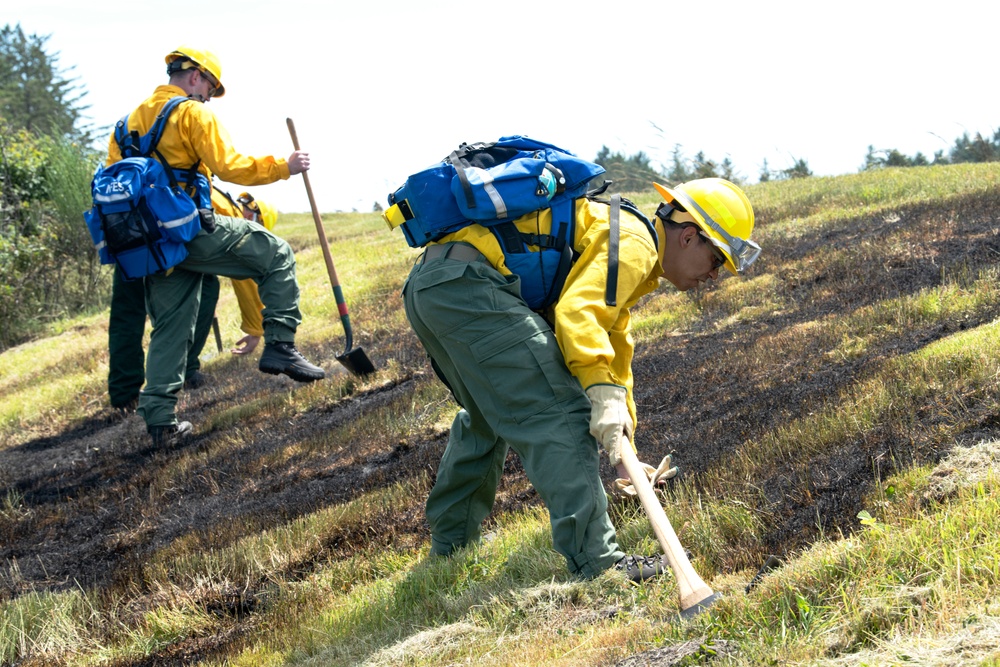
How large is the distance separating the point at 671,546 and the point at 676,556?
37 millimetres

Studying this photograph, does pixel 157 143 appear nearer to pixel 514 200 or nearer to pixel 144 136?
pixel 144 136

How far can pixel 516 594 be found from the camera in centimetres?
364

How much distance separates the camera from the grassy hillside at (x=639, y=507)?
9.52ft

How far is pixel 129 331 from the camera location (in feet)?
27.3

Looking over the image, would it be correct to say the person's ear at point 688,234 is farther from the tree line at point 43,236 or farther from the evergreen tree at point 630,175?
the tree line at point 43,236

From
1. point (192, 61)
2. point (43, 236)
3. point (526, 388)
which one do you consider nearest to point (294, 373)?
point (192, 61)

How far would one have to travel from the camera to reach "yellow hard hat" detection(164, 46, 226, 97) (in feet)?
22.9

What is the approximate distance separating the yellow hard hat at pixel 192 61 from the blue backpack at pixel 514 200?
12.7 ft

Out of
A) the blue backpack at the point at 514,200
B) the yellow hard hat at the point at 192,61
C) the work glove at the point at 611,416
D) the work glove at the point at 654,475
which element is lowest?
the work glove at the point at 654,475

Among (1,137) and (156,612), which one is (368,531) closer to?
(156,612)

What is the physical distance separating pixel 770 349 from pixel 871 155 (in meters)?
13.9

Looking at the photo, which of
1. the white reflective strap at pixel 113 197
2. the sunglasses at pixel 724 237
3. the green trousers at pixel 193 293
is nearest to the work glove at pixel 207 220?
the green trousers at pixel 193 293

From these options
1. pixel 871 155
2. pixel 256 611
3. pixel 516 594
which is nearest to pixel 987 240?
pixel 516 594

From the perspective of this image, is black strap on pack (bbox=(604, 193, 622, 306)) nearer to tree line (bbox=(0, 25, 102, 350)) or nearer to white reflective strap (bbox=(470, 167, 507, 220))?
white reflective strap (bbox=(470, 167, 507, 220))
